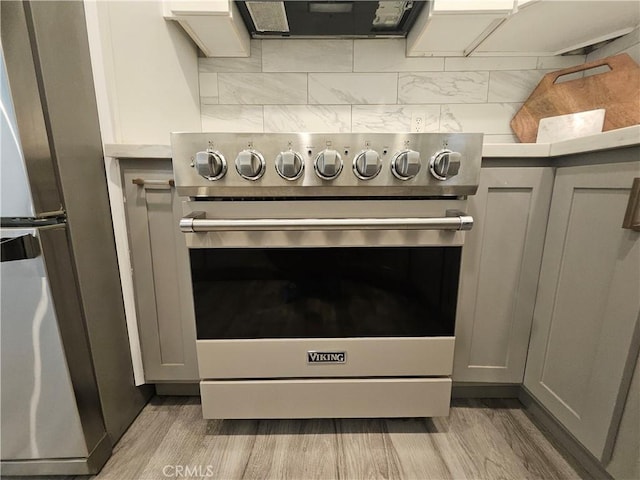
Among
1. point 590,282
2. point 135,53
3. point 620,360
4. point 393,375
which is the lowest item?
point 393,375

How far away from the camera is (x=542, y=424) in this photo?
0.91 metres

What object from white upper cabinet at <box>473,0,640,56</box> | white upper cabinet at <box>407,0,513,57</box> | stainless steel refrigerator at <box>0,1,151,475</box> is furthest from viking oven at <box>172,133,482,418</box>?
white upper cabinet at <box>473,0,640,56</box>

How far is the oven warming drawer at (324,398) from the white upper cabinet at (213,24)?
3.68ft

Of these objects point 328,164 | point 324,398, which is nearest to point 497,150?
point 328,164

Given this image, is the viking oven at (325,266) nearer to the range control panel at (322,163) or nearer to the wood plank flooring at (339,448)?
the range control panel at (322,163)

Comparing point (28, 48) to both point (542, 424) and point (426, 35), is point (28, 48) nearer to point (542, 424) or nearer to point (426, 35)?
point (426, 35)

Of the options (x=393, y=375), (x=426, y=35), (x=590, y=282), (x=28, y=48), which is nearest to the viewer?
(x=28, y=48)

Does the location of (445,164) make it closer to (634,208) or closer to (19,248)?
(634,208)

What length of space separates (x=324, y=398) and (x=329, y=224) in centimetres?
51

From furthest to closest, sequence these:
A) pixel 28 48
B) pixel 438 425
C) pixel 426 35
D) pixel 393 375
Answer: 1. pixel 426 35
2. pixel 438 425
3. pixel 393 375
4. pixel 28 48

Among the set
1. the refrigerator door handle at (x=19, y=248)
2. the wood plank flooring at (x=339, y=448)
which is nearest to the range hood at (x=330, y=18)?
the refrigerator door handle at (x=19, y=248)

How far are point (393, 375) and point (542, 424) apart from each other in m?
0.54

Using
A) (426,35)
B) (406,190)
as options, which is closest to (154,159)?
(406,190)

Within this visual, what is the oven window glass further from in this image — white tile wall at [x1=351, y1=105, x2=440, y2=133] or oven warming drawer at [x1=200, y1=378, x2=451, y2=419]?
white tile wall at [x1=351, y1=105, x2=440, y2=133]
